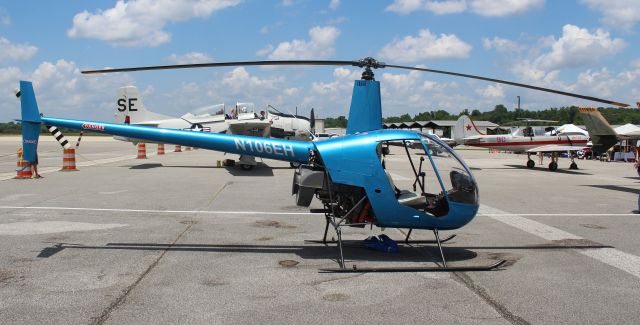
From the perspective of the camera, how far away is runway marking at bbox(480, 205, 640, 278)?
6090 mm

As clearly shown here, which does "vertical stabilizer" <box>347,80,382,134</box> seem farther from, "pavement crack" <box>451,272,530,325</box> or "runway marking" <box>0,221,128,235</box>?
"runway marking" <box>0,221,128,235</box>

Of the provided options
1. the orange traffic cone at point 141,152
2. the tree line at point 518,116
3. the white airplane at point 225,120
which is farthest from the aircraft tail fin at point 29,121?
the tree line at point 518,116

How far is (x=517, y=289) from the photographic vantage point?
16.6 ft

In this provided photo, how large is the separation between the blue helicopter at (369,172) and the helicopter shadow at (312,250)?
0.42 meters

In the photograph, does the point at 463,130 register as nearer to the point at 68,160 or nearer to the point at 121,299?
the point at 68,160

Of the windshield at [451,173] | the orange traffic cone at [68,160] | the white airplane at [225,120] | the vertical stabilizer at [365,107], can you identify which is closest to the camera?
the windshield at [451,173]

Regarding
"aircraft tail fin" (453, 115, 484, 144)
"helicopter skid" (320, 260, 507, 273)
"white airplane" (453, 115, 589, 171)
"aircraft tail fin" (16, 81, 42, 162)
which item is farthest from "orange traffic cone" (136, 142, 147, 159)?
"helicopter skid" (320, 260, 507, 273)

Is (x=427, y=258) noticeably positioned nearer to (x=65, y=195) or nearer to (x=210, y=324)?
(x=210, y=324)

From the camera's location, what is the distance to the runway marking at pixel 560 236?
A: 6090 mm

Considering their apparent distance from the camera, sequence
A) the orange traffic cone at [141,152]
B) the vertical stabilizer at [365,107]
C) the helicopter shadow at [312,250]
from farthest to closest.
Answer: the orange traffic cone at [141,152]
the vertical stabilizer at [365,107]
the helicopter shadow at [312,250]

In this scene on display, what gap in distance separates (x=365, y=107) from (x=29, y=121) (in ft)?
16.1

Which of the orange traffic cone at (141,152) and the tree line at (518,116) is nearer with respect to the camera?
the orange traffic cone at (141,152)

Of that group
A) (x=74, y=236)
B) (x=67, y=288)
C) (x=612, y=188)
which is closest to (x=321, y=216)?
(x=74, y=236)

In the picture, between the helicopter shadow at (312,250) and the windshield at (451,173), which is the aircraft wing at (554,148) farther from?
the windshield at (451,173)
